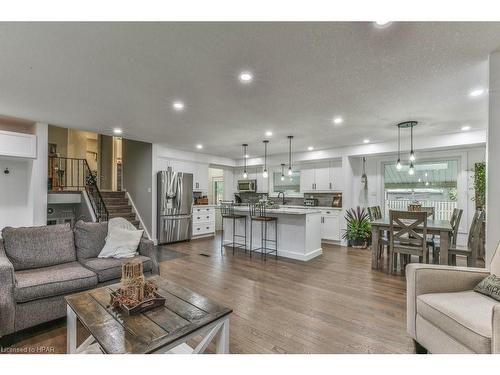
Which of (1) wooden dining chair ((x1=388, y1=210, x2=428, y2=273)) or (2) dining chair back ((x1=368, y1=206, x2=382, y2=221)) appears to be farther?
(2) dining chair back ((x1=368, y1=206, x2=382, y2=221))

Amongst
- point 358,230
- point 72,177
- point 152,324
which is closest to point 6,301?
point 152,324

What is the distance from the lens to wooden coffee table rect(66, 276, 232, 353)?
1359 mm

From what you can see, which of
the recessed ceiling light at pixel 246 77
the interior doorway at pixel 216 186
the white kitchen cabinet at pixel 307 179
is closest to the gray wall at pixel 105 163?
the interior doorway at pixel 216 186

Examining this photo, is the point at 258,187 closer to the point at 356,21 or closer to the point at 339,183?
the point at 339,183

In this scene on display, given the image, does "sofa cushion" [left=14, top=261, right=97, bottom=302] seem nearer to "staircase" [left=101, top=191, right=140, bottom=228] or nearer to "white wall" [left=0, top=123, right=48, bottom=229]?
"white wall" [left=0, top=123, right=48, bottom=229]

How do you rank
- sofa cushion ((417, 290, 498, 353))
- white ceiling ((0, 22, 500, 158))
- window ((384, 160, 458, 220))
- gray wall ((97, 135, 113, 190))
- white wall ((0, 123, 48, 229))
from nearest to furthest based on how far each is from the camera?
1. sofa cushion ((417, 290, 498, 353))
2. white ceiling ((0, 22, 500, 158))
3. white wall ((0, 123, 48, 229))
4. window ((384, 160, 458, 220))
5. gray wall ((97, 135, 113, 190))

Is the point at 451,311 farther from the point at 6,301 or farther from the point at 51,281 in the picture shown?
the point at 6,301

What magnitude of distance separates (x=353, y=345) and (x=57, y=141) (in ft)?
30.3

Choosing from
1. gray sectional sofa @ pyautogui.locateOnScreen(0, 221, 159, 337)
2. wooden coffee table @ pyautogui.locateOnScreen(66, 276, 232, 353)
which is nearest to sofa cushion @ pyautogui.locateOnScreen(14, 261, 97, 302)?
gray sectional sofa @ pyautogui.locateOnScreen(0, 221, 159, 337)

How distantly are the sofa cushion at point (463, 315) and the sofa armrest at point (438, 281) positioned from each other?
0.05 m

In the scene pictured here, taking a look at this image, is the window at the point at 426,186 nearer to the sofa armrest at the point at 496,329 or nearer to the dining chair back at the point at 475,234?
the dining chair back at the point at 475,234

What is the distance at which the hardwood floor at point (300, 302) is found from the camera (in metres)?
2.13

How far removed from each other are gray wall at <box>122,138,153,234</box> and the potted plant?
4.84m
